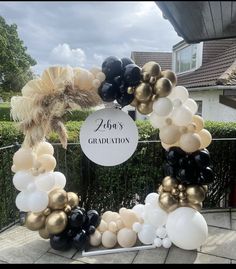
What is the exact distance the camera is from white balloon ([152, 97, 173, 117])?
2598 mm

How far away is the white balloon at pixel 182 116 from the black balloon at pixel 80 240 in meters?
1.38

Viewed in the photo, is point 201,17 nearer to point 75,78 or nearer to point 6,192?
point 75,78

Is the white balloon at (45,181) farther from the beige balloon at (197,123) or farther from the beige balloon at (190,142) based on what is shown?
the beige balloon at (197,123)

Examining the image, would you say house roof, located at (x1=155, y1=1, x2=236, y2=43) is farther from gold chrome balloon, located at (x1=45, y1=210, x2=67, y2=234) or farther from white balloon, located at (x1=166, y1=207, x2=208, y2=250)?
gold chrome balloon, located at (x1=45, y1=210, x2=67, y2=234)

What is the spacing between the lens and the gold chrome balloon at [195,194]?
266cm

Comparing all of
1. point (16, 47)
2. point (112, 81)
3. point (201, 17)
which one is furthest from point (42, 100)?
point (16, 47)

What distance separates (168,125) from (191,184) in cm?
58

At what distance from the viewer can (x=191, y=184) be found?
8.80 ft

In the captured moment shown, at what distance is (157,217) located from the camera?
2.78 metres

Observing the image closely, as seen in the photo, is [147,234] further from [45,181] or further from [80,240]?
[45,181]

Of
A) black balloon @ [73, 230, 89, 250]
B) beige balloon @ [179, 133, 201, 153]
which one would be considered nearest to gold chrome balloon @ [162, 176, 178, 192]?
beige balloon @ [179, 133, 201, 153]

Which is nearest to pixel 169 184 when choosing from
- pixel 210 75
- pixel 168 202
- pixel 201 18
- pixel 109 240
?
pixel 168 202

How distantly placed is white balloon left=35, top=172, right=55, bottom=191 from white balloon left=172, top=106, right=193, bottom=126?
1281mm

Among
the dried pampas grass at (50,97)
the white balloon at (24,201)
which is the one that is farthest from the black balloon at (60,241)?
the dried pampas grass at (50,97)
